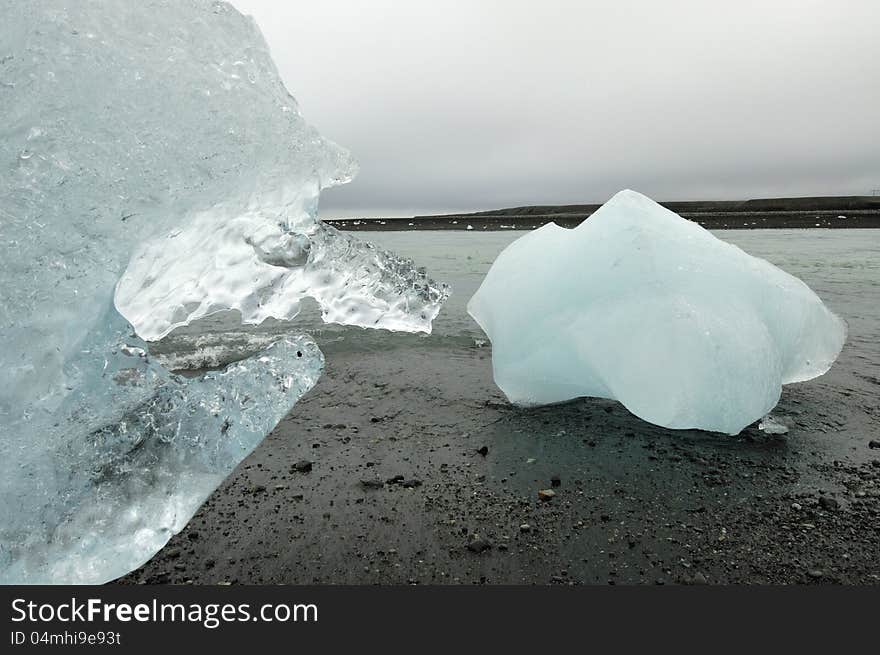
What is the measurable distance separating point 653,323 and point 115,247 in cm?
312

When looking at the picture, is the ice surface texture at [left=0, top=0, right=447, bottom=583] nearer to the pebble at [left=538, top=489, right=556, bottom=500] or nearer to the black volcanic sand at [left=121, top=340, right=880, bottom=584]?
the black volcanic sand at [left=121, top=340, right=880, bottom=584]

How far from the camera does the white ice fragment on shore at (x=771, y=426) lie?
3.84 metres

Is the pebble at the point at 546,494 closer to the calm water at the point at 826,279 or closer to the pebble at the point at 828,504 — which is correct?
the pebble at the point at 828,504

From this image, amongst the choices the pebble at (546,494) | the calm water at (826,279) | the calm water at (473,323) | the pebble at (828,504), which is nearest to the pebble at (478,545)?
the pebble at (546,494)

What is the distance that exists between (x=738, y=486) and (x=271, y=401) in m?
2.67

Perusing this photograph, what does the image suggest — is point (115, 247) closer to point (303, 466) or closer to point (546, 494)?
point (303, 466)

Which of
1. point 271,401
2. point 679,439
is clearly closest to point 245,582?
point 271,401

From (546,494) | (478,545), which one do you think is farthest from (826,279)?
(478,545)

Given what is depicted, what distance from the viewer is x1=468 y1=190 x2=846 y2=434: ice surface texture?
3473 mm

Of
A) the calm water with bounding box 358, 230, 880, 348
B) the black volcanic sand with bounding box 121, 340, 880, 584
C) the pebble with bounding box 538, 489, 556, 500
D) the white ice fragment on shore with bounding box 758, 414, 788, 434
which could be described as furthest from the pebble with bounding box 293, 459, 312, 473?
the calm water with bounding box 358, 230, 880, 348

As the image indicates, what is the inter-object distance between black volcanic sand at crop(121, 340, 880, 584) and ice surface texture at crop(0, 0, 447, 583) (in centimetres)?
40

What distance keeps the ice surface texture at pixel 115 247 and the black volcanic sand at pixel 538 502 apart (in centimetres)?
40

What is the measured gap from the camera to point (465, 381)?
519cm

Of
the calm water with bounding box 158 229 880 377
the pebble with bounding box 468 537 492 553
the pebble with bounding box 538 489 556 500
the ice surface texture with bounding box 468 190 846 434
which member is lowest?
the pebble with bounding box 468 537 492 553
